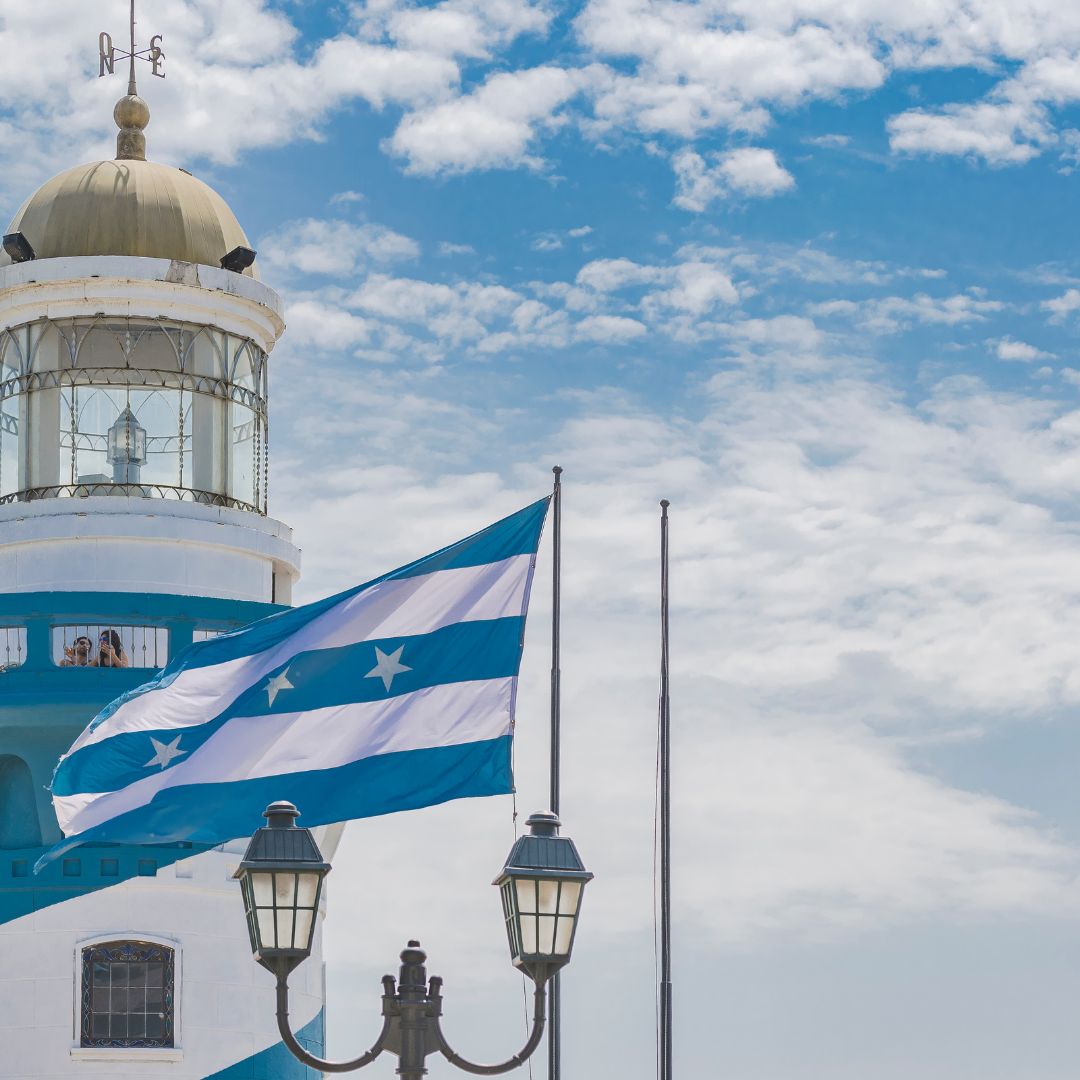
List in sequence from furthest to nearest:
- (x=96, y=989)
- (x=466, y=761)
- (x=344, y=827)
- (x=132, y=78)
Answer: (x=132, y=78), (x=344, y=827), (x=96, y=989), (x=466, y=761)

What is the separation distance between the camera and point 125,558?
30.6 metres

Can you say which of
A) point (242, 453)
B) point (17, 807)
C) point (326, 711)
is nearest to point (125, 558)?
point (242, 453)

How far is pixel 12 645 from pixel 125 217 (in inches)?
198

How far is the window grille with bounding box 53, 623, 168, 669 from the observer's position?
97.7 feet

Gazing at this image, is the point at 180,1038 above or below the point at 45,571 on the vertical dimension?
below

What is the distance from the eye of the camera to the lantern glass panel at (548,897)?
1862cm

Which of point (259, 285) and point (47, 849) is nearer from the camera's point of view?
point (47, 849)

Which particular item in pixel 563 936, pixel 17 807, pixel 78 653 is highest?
pixel 78 653

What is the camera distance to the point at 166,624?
98.5 feet

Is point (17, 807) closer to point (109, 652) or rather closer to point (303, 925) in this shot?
point (109, 652)

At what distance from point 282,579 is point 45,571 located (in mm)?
2868

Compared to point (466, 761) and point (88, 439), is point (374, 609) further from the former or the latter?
point (88, 439)

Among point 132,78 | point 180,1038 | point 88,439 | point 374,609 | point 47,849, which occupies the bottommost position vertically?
point 180,1038

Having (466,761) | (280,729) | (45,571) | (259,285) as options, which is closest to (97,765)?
(280,729)
